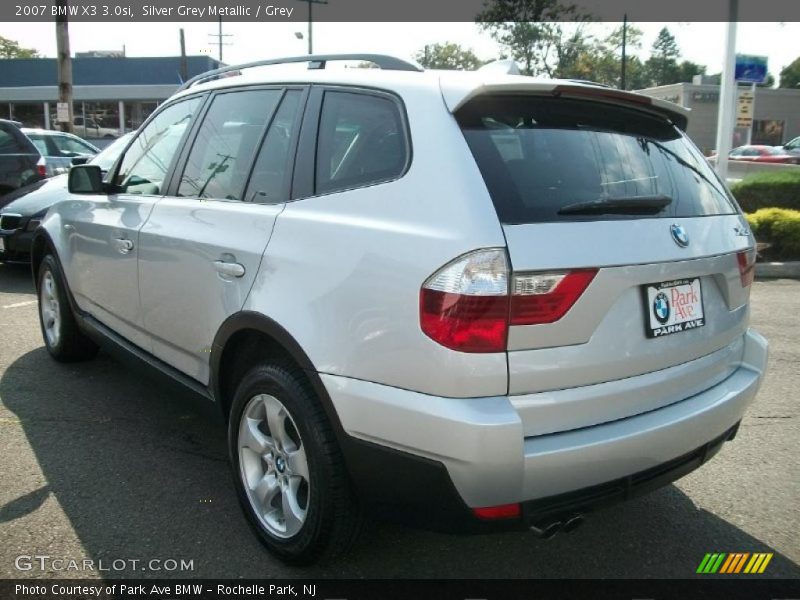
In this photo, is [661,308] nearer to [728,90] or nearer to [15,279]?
[15,279]

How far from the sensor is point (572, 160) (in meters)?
2.41

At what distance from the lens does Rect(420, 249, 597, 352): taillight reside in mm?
2037

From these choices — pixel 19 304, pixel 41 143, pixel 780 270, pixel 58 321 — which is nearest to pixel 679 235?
pixel 58 321

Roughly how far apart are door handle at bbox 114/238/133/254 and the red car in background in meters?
30.2

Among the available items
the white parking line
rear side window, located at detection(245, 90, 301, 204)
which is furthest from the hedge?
the white parking line

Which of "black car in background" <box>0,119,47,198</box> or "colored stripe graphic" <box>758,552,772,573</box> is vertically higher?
"black car in background" <box>0,119,47,198</box>

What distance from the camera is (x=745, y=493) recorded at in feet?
10.7

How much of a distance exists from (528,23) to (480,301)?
48832 mm

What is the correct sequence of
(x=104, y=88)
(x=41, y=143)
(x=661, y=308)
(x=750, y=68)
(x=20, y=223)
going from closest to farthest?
(x=661, y=308) → (x=20, y=223) → (x=750, y=68) → (x=41, y=143) → (x=104, y=88)

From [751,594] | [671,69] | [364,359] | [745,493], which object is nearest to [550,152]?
[364,359]

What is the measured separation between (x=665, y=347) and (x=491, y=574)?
1.09 meters

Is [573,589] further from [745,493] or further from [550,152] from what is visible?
[550,152]

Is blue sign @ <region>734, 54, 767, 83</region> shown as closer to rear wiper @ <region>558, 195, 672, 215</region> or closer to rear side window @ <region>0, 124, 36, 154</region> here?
rear wiper @ <region>558, 195, 672, 215</region>

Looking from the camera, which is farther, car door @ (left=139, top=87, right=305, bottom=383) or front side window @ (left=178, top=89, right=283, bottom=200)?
front side window @ (left=178, top=89, right=283, bottom=200)
